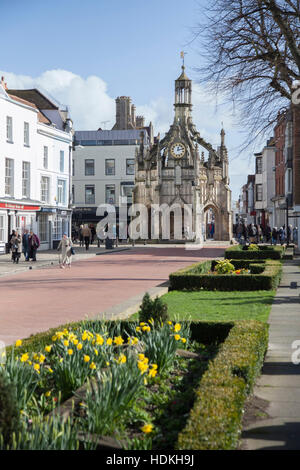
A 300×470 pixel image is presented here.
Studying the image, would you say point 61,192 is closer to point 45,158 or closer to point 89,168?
point 45,158

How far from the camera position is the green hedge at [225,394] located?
428 cm

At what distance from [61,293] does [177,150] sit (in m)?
53.9

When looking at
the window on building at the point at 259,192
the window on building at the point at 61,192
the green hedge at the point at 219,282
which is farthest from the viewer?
the window on building at the point at 259,192

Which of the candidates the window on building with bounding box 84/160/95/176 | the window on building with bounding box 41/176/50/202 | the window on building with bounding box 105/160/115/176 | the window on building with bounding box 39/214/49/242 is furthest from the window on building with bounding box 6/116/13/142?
the window on building with bounding box 105/160/115/176

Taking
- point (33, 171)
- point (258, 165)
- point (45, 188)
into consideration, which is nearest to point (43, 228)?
point (45, 188)

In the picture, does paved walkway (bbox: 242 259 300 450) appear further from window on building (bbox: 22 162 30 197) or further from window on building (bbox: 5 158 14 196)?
window on building (bbox: 22 162 30 197)

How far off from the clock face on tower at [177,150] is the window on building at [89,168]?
11.5 metres

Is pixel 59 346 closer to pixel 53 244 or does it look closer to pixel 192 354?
pixel 192 354

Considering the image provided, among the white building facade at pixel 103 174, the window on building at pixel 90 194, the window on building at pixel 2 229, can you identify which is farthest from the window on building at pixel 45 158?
the window on building at pixel 90 194

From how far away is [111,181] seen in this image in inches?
2938

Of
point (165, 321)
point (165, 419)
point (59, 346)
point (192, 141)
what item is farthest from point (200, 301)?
point (192, 141)

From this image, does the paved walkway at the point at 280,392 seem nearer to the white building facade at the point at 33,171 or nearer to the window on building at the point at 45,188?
the white building facade at the point at 33,171

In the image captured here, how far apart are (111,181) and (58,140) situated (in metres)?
28.7

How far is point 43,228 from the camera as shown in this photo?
43750mm
